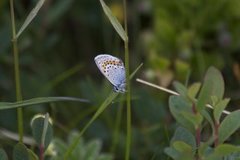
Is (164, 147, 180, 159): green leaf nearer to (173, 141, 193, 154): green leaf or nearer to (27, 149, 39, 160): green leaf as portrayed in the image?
(173, 141, 193, 154): green leaf

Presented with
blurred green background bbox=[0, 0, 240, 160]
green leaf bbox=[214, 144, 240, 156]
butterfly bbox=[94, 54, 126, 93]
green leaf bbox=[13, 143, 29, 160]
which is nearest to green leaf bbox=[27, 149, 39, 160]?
green leaf bbox=[13, 143, 29, 160]

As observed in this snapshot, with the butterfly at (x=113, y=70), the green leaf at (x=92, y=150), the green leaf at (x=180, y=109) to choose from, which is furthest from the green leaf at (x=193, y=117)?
the green leaf at (x=92, y=150)

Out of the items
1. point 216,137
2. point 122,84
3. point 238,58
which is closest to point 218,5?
point 238,58

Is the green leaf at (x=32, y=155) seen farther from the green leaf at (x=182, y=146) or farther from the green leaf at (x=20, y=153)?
the green leaf at (x=182, y=146)

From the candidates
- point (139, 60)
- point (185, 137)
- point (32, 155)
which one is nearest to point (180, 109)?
point (185, 137)

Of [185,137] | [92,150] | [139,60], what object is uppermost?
[185,137]

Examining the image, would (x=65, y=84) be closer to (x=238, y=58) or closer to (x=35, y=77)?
(x=35, y=77)

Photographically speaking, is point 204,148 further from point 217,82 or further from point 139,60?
point 139,60
